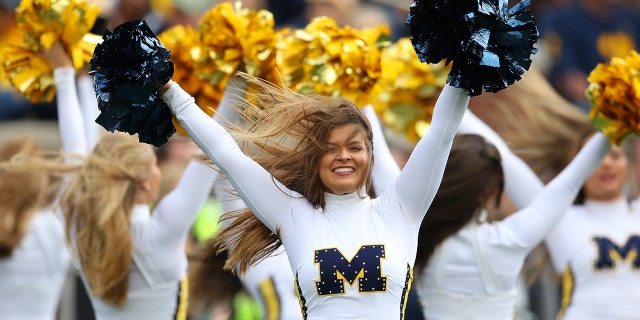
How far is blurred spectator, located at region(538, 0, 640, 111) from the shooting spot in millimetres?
10016

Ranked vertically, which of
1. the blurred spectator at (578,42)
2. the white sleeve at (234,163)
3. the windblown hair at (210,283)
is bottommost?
the windblown hair at (210,283)

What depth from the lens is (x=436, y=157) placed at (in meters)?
4.17

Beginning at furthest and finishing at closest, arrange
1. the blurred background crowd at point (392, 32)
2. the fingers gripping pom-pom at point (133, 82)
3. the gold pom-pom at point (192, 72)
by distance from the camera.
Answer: the blurred background crowd at point (392, 32) < the gold pom-pom at point (192, 72) < the fingers gripping pom-pom at point (133, 82)

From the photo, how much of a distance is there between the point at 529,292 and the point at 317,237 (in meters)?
5.16

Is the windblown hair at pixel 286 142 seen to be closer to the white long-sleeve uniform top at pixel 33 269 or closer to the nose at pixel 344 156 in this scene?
the nose at pixel 344 156

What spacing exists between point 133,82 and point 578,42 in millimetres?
6445

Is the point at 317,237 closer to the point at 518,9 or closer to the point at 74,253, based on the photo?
the point at 518,9

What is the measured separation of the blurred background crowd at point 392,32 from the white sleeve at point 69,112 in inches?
64.5

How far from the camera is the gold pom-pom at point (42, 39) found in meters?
5.49

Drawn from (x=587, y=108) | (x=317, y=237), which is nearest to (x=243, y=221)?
(x=317, y=237)

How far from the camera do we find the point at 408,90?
5953 mm

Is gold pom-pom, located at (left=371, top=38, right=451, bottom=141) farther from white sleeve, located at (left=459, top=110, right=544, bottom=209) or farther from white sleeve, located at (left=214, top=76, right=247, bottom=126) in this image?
white sleeve, located at (left=214, top=76, right=247, bottom=126)

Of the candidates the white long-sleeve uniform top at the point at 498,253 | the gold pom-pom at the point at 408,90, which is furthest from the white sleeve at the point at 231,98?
the white long-sleeve uniform top at the point at 498,253

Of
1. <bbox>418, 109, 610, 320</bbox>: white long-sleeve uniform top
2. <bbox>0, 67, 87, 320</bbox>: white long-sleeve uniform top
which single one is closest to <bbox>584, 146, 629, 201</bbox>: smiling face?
<bbox>418, 109, 610, 320</bbox>: white long-sleeve uniform top
